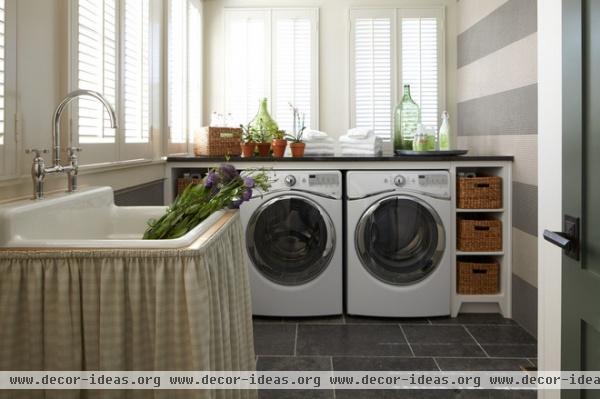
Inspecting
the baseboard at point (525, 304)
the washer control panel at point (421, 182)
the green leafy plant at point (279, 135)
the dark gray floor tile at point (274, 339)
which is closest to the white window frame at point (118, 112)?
the green leafy plant at point (279, 135)

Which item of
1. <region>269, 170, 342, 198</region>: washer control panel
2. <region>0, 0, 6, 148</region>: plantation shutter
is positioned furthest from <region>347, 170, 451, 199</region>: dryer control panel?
<region>0, 0, 6, 148</region>: plantation shutter

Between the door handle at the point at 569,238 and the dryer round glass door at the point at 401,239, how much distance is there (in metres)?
1.91

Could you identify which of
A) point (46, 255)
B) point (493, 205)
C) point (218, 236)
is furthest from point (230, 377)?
point (493, 205)

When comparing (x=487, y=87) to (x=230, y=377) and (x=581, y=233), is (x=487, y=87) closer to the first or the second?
(x=581, y=233)

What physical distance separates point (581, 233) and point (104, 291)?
1041 millimetres

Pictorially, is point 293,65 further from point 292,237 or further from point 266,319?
point 266,319

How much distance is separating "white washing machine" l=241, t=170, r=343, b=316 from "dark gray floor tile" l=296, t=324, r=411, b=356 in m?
0.20

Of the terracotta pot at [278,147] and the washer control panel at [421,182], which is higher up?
the terracotta pot at [278,147]

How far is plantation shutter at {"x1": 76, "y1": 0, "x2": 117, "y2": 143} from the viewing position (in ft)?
6.52

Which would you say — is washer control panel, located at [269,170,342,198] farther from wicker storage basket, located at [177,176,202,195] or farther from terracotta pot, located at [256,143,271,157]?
wicker storage basket, located at [177,176,202,195]

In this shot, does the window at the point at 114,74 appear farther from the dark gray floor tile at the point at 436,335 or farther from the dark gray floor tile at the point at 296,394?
the dark gray floor tile at the point at 436,335

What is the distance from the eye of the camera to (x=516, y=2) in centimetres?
296

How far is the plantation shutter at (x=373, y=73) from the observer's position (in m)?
4.06

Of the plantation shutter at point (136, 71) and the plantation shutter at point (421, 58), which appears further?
the plantation shutter at point (421, 58)
